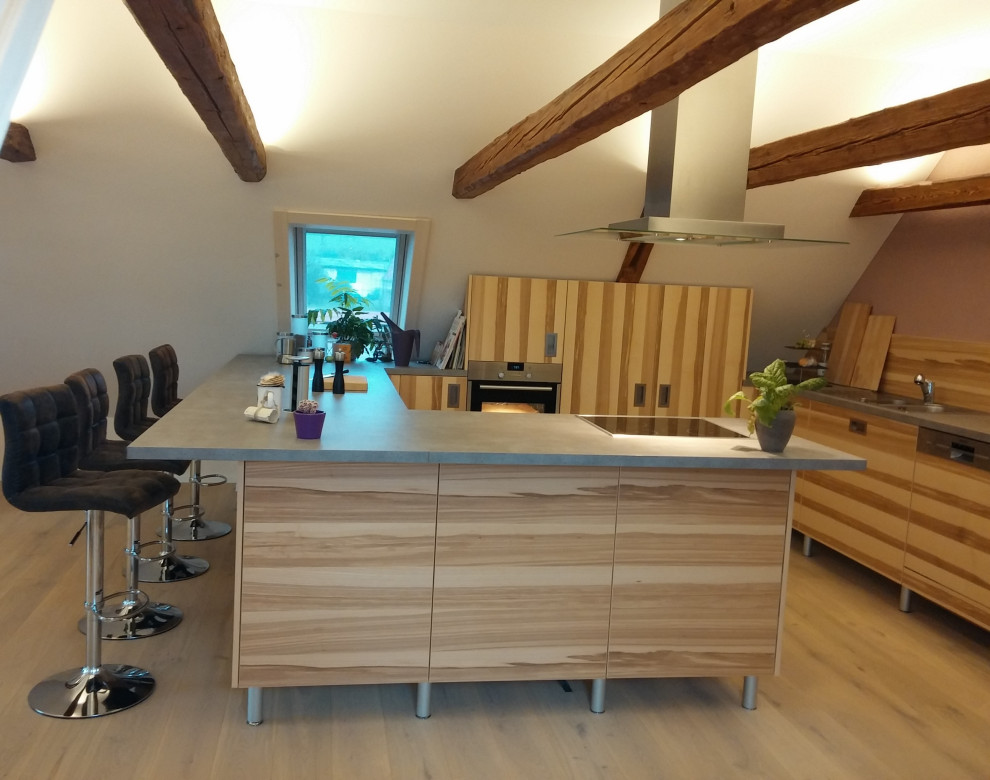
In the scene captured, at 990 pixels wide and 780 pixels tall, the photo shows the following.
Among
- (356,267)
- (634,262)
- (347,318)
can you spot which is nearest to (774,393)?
(634,262)

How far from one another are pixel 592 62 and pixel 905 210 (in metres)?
2.21

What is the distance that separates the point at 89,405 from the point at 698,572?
2417 mm

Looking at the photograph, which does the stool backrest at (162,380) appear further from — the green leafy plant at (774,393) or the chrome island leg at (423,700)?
the green leafy plant at (774,393)

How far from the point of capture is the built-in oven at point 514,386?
5609mm

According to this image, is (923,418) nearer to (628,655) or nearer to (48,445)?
(628,655)

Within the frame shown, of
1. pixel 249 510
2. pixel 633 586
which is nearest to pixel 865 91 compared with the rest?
pixel 633 586

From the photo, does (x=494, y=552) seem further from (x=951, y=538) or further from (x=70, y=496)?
(x=951, y=538)

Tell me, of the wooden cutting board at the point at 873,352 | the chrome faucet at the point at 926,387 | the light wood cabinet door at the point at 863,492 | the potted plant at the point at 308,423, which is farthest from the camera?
the wooden cutting board at the point at 873,352

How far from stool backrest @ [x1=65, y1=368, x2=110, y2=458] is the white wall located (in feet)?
5.78

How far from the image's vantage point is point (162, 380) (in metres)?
4.44

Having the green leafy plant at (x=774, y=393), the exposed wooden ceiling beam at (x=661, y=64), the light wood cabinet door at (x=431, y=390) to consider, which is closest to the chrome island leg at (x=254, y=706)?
the green leafy plant at (x=774, y=393)

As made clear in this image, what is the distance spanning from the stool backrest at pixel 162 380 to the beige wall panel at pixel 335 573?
1962 millimetres

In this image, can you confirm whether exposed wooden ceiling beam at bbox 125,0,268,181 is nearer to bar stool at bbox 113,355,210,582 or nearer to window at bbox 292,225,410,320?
bar stool at bbox 113,355,210,582

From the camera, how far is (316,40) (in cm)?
415
